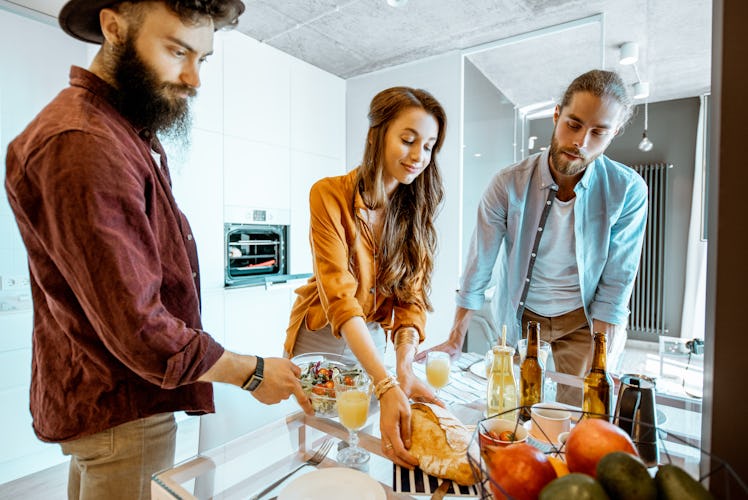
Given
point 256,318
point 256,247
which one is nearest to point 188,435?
point 256,318

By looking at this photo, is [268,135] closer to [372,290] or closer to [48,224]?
[372,290]

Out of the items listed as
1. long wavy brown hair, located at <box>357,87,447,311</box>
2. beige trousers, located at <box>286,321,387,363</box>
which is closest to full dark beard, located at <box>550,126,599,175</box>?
long wavy brown hair, located at <box>357,87,447,311</box>

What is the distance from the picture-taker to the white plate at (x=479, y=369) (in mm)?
1348

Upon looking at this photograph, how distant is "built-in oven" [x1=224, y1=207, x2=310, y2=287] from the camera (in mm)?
2992

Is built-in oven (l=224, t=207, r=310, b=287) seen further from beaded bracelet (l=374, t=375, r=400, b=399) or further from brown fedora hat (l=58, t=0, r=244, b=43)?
beaded bracelet (l=374, t=375, r=400, b=399)

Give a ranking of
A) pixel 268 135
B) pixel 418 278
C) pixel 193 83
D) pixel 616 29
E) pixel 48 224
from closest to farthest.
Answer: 1. pixel 48 224
2. pixel 193 83
3. pixel 418 278
4. pixel 616 29
5. pixel 268 135

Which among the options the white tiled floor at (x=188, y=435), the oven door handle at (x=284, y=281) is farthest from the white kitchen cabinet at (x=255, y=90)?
the white tiled floor at (x=188, y=435)

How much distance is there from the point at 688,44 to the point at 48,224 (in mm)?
4334

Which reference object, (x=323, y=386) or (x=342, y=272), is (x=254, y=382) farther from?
(x=342, y=272)

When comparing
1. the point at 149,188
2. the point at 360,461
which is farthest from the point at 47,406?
the point at 360,461

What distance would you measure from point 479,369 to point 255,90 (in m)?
2.72

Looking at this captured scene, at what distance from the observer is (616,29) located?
3.06 metres

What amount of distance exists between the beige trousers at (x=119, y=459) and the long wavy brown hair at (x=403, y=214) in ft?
2.79

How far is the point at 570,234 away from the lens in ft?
5.13
